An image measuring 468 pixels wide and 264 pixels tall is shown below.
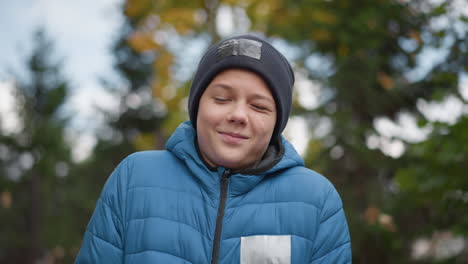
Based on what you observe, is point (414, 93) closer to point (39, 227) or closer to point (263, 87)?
point (263, 87)

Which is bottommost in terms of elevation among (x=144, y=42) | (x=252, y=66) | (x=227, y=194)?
(x=227, y=194)

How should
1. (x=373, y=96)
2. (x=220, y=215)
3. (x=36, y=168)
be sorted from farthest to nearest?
(x=36, y=168) → (x=373, y=96) → (x=220, y=215)

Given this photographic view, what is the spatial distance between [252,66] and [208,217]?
0.60m

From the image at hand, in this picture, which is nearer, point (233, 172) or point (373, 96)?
point (233, 172)

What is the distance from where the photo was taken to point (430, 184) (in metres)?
3.29

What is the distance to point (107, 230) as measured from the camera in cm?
174

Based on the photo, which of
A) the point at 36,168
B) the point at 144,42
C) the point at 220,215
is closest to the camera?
the point at 220,215

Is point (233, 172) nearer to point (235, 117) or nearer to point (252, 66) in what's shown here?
point (235, 117)

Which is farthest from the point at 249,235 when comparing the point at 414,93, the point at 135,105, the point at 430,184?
the point at 135,105

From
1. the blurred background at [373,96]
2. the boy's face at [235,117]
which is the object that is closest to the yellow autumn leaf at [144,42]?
the blurred background at [373,96]

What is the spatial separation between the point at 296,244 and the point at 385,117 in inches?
195

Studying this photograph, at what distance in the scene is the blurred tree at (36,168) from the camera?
1753 cm

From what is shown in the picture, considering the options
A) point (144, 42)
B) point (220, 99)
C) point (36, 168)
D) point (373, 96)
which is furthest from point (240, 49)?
point (36, 168)

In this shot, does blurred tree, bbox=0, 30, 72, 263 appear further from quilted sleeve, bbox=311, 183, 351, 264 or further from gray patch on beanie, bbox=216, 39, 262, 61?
quilted sleeve, bbox=311, 183, 351, 264
